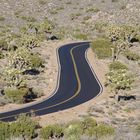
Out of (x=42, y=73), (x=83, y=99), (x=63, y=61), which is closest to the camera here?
(x=83, y=99)

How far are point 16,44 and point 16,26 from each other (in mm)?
31140

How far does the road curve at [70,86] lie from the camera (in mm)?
48188

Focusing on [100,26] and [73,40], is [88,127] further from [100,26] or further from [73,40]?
Answer: [100,26]

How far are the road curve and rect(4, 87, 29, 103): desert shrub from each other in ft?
6.35

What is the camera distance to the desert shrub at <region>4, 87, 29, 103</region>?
168 feet

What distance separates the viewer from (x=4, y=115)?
4466 centimetres

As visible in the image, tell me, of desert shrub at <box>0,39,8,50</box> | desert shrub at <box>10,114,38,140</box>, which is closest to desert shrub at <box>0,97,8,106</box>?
desert shrub at <box>10,114,38,140</box>

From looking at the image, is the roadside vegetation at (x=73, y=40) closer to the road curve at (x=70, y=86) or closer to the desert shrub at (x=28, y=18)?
the desert shrub at (x=28, y=18)

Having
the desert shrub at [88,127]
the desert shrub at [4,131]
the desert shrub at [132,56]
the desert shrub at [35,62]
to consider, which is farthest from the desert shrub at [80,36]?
the desert shrub at [4,131]

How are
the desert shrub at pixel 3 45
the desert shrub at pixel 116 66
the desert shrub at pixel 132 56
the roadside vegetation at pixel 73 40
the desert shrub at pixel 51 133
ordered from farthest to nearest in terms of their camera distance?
the desert shrub at pixel 3 45 < the desert shrub at pixel 132 56 < the desert shrub at pixel 116 66 < the roadside vegetation at pixel 73 40 < the desert shrub at pixel 51 133

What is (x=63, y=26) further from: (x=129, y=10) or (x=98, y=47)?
(x=98, y=47)

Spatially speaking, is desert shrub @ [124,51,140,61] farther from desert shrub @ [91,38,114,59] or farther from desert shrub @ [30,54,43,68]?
desert shrub @ [30,54,43,68]

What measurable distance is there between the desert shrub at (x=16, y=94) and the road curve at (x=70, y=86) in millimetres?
1935

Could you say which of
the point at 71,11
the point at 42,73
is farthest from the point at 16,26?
the point at 42,73
